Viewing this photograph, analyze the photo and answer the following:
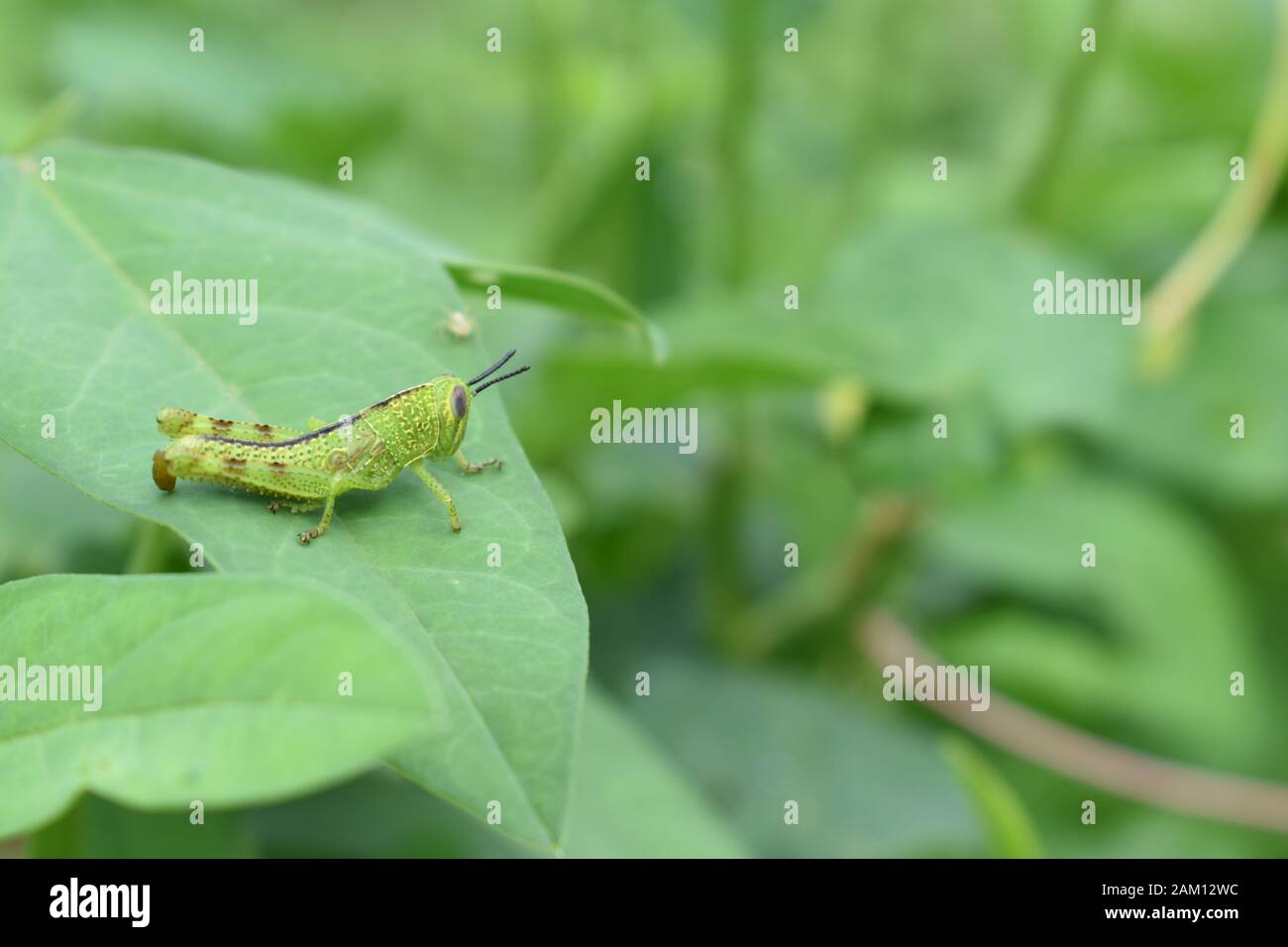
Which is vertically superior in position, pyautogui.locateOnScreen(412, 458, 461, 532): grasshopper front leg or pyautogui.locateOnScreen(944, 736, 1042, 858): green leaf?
pyautogui.locateOnScreen(412, 458, 461, 532): grasshopper front leg

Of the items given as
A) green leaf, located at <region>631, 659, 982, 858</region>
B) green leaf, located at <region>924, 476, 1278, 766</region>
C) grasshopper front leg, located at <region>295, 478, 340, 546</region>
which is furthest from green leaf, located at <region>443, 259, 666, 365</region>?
green leaf, located at <region>924, 476, 1278, 766</region>

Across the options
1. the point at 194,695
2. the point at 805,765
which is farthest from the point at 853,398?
the point at 194,695

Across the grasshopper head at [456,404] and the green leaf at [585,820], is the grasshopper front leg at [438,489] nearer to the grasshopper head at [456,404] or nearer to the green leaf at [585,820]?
the grasshopper head at [456,404]

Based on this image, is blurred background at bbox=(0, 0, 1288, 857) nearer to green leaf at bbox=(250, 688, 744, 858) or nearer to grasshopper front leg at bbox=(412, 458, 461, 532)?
green leaf at bbox=(250, 688, 744, 858)

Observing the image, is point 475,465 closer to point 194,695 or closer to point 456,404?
point 456,404
